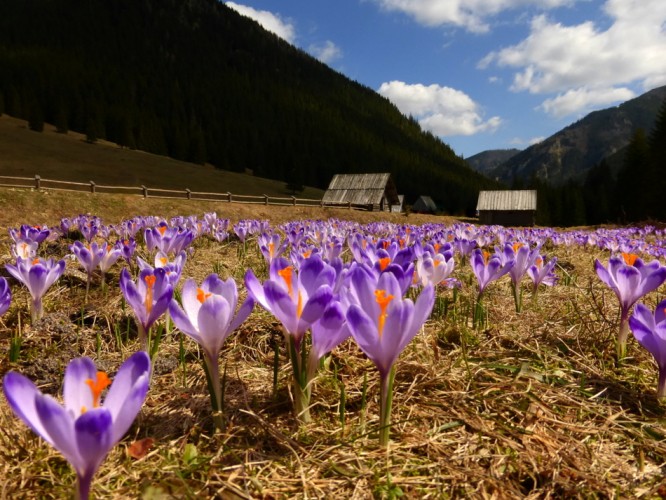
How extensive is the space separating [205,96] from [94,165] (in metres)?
64.0

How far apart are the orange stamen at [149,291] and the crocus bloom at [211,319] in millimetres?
312

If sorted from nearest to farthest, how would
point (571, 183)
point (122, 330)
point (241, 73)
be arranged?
point (122, 330) < point (571, 183) < point (241, 73)

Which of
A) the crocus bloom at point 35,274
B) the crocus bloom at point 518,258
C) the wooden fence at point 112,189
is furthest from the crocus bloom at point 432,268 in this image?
the wooden fence at point 112,189

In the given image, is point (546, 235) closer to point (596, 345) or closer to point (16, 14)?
point (596, 345)

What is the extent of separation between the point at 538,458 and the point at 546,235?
8.80m

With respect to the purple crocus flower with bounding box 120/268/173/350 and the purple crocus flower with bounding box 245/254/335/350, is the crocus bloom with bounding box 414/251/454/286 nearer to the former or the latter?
the purple crocus flower with bounding box 245/254/335/350

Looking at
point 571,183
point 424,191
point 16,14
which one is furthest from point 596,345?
point 16,14

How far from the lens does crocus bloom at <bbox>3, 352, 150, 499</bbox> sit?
81cm

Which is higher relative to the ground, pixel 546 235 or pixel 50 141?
pixel 50 141

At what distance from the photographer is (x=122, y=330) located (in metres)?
2.66

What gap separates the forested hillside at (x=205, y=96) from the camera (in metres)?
71.1

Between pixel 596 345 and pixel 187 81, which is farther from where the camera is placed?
pixel 187 81

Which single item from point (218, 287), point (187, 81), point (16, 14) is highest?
point (16, 14)

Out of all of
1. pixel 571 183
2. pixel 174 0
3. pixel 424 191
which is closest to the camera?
pixel 571 183
